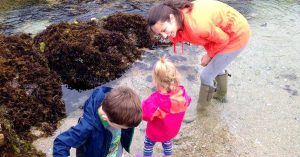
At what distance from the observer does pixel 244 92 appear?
4.79m

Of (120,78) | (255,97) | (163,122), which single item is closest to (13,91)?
(120,78)

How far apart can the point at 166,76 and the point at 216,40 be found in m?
0.94

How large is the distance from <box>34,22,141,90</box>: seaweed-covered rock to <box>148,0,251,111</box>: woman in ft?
4.46

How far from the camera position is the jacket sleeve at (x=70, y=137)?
2.51 metres

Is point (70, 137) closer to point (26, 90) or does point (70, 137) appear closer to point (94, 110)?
point (94, 110)

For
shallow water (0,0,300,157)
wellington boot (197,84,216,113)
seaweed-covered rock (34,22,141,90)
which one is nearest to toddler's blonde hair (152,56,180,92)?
shallow water (0,0,300,157)

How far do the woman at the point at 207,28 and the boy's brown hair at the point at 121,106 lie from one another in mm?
1067

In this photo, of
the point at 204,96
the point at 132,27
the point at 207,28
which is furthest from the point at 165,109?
the point at 132,27

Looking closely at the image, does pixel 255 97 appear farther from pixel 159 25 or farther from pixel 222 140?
pixel 159 25

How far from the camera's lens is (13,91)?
4.06 m

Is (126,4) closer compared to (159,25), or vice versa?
(159,25)

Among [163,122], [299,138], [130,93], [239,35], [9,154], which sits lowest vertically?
[299,138]

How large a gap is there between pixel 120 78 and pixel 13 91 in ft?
4.69

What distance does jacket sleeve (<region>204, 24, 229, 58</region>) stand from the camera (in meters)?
3.59
